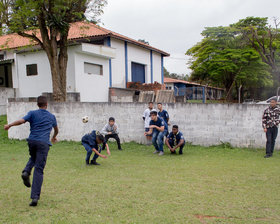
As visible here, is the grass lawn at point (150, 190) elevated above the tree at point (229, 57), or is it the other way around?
the tree at point (229, 57)

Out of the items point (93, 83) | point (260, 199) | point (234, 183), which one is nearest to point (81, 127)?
point (93, 83)

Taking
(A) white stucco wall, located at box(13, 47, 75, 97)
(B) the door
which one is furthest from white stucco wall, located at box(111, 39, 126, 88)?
(A) white stucco wall, located at box(13, 47, 75, 97)

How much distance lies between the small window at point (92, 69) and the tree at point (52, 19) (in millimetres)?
2911

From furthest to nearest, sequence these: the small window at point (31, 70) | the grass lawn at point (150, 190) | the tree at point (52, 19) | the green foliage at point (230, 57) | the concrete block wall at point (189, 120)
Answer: the green foliage at point (230, 57) → the small window at point (31, 70) → the tree at point (52, 19) → the concrete block wall at point (189, 120) → the grass lawn at point (150, 190)

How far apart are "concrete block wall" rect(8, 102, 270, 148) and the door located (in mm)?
11016

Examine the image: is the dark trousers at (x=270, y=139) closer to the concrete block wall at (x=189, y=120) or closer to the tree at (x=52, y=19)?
the concrete block wall at (x=189, y=120)

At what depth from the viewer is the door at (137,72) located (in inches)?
856

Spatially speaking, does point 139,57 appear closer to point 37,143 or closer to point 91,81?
point 91,81

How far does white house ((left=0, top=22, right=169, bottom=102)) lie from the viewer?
1594 cm

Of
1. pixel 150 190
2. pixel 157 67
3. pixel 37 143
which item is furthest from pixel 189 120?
pixel 157 67

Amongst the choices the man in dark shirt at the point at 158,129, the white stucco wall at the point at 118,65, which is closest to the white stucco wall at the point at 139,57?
the white stucco wall at the point at 118,65

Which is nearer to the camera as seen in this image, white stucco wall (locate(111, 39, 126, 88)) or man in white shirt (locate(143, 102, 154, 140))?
man in white shirt (locate(143, 102, 154, 140))

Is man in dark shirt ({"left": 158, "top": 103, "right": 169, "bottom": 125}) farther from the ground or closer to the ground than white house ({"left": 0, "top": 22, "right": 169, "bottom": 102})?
closer to the ground

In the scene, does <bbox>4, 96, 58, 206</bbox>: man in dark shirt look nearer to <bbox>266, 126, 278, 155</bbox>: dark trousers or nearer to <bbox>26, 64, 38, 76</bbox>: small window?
<bbox>266, 126, 278, 155</bbox>: dark trousers
